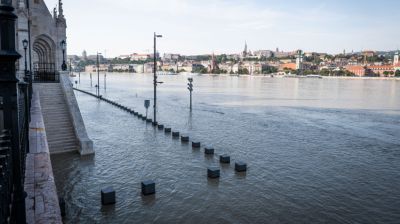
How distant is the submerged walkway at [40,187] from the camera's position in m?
9.27

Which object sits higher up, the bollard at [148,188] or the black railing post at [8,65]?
the black railing post at [8,65]

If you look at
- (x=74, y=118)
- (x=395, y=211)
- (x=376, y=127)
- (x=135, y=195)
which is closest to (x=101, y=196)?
(x=135, y=195)

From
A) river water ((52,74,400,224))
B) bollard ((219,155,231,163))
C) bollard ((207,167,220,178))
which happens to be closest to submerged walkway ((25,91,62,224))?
river water ((52,74,400,224))

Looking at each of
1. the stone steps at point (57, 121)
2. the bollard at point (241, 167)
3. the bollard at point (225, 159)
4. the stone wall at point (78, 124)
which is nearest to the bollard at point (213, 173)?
the bollard at point (241, 167)

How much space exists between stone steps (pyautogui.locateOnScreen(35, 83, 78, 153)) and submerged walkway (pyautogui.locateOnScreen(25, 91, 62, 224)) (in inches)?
157

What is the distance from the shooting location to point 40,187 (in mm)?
10961

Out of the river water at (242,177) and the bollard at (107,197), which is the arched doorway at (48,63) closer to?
the river water at (242,177)

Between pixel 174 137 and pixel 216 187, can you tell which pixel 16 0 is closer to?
pixel 174 137

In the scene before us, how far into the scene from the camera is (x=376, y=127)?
35250 mm

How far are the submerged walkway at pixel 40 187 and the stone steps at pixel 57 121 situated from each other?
13.1ft

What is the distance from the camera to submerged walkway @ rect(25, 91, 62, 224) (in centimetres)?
927

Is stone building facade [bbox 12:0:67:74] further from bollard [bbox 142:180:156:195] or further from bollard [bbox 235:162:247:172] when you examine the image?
bollard [bbox 235:162:247:172]

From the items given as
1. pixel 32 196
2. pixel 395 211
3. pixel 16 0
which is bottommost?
pixel 395 211

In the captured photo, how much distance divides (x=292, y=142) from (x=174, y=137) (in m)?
9.14
